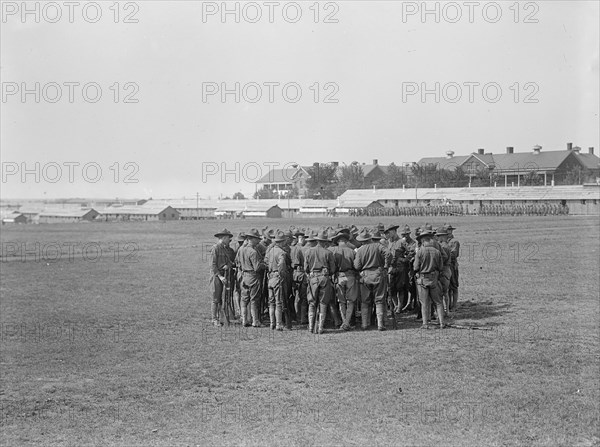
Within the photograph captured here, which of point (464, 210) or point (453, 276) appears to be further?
point (464, 210)

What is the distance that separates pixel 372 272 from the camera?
13719 mm

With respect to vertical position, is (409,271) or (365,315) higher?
(409,271)

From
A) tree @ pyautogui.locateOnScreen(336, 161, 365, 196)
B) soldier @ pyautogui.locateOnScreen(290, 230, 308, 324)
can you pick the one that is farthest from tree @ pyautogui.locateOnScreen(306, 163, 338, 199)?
soldier @ pyautogui.locateOnScreen(290, 230, 308, 324)

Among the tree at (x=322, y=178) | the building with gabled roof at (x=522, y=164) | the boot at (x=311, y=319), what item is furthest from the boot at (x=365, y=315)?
the building with gabled roof at (x=522, y=164)

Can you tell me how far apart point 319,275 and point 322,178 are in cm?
3547

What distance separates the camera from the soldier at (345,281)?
1370cm

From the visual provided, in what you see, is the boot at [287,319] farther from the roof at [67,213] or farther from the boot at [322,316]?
the roof at [67,213]

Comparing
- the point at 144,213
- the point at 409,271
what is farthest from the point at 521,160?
the point at 409,271

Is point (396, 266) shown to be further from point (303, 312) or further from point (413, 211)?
point (413, 211)

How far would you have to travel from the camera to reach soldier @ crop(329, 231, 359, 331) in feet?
45.0

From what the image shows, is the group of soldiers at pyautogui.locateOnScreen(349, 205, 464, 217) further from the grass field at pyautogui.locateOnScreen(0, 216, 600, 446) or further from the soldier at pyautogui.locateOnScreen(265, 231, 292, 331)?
the soldier at pyautogui.locateOnScreen(265, 231, 292, 331)

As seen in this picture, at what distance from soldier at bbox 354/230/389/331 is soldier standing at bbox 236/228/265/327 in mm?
2072

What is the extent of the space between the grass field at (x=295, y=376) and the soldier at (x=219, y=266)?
646mm

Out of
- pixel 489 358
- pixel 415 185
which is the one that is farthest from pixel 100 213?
pixel 489 358
